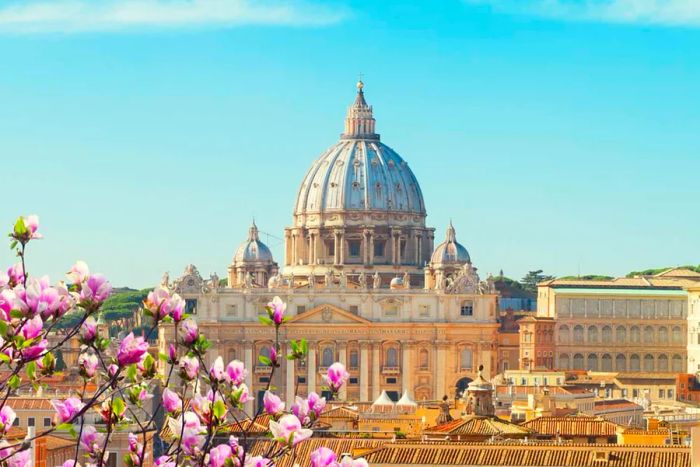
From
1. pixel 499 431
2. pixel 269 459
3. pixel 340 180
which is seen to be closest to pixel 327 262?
pixel 340 180

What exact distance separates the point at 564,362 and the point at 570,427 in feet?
321

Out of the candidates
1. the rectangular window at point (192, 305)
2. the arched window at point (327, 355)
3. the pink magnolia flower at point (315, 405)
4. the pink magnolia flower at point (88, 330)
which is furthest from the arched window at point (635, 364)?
the pink magnolia flower at point (88, 330)

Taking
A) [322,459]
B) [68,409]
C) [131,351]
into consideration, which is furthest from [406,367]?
[322,459]

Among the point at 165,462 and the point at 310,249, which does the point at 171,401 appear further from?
the point at 310,249

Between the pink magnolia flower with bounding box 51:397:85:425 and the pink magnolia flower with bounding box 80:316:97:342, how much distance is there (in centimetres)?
46

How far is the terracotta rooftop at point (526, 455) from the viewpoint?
44094 mm

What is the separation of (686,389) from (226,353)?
35581 millimetres

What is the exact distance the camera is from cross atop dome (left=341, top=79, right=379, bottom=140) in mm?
195125

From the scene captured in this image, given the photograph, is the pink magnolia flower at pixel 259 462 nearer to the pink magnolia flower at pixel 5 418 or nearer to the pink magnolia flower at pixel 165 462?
the pink magnolia flower at pixel 165 462

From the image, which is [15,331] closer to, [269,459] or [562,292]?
[269,459]

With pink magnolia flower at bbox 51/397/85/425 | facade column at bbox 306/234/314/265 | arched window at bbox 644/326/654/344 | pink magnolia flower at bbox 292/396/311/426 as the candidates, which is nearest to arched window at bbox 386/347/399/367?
arched window at bbox 644/326/654/344

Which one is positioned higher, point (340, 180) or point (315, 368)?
point (340, 180)

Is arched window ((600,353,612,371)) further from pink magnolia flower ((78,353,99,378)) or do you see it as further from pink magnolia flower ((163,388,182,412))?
pink magnolia flower ((163,388,182,412))

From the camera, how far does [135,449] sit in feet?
52.4
